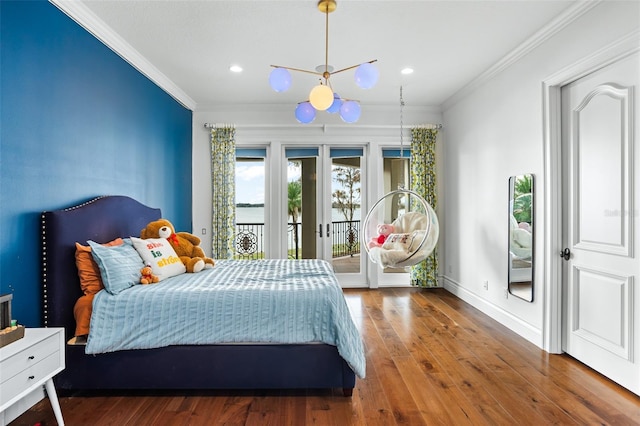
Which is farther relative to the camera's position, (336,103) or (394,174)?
(394,174)

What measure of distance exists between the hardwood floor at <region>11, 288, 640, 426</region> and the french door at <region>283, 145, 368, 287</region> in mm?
2478

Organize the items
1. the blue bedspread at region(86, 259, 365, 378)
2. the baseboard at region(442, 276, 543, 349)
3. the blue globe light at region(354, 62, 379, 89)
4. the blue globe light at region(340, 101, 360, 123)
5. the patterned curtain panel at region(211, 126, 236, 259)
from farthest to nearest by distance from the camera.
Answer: the patterned curtain panel at region(211, 126, 236, 259)
the baseboard at region(442, 276, 543, 349)
the blue globe light at region(340, 101, 360, 123)
the blue globe light at region(354, 62, 379, 89)
the blue bedspread at region(86, 259, 365, 378)

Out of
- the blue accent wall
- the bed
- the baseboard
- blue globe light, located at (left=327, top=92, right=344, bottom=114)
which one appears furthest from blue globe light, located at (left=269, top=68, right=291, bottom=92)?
the baseboard

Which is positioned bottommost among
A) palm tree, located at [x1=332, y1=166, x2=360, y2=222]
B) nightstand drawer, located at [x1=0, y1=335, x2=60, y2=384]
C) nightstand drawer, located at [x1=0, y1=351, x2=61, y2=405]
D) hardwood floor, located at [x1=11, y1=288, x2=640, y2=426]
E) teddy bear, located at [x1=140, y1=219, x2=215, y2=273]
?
hardwood floor, located at [x1=11, y1=288, x2=640, y2=426]

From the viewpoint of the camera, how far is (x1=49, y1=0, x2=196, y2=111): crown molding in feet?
8.50

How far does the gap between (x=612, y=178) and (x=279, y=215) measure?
3.87 meters

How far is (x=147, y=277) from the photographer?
2.62 metres

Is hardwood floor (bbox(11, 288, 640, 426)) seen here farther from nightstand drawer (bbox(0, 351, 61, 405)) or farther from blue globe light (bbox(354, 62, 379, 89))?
blue globe light (bbox(354, 62, 379, 89))

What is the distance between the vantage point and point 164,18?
2.84 meters

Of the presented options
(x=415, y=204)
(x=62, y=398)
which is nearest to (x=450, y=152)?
(x=415, y=204)

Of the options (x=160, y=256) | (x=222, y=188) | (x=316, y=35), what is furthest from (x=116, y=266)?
→ (x=222, y=188)

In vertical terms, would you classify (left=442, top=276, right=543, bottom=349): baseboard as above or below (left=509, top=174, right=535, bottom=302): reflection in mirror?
below

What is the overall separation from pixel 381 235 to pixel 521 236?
1466 mm

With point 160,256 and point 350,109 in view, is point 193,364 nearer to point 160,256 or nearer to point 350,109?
point 160,256
